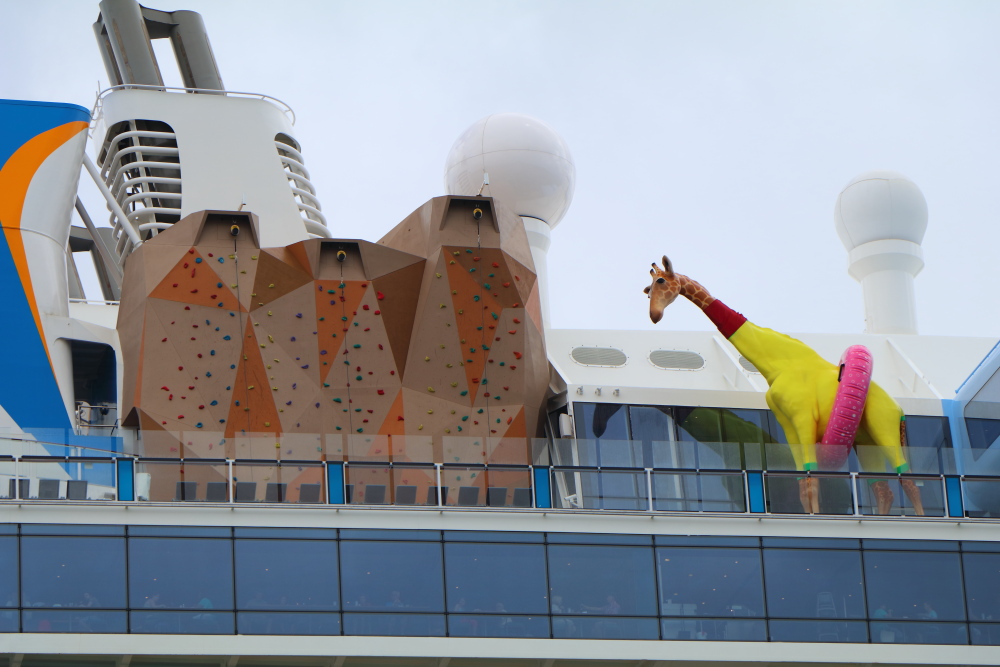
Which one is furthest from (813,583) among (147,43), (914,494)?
(147,43)

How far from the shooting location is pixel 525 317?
29.5 meters

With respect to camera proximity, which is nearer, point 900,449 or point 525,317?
point 900,449

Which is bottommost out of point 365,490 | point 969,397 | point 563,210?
point 365,490

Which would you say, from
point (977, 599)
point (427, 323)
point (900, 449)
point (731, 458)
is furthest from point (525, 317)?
point (977, 599)

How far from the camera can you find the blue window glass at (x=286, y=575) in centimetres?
2312

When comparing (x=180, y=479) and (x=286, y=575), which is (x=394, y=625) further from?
(x=180, y=479)

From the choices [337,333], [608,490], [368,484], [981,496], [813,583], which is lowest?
[813,583]

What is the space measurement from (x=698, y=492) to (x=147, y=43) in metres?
17.4

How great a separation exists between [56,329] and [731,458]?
11535mm

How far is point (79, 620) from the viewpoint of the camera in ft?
74.1

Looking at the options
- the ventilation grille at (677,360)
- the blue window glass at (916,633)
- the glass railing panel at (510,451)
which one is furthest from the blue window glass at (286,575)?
the ventilation grille at (677,360)

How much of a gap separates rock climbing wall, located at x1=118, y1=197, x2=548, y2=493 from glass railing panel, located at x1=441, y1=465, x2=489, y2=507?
2.66 m

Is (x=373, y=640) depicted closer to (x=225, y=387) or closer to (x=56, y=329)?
(x=225, y=387)

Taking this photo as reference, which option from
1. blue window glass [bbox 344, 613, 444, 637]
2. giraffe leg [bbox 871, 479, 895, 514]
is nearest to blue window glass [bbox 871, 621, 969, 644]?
giraffe leg [bbox 871, 479, 895, 514]
